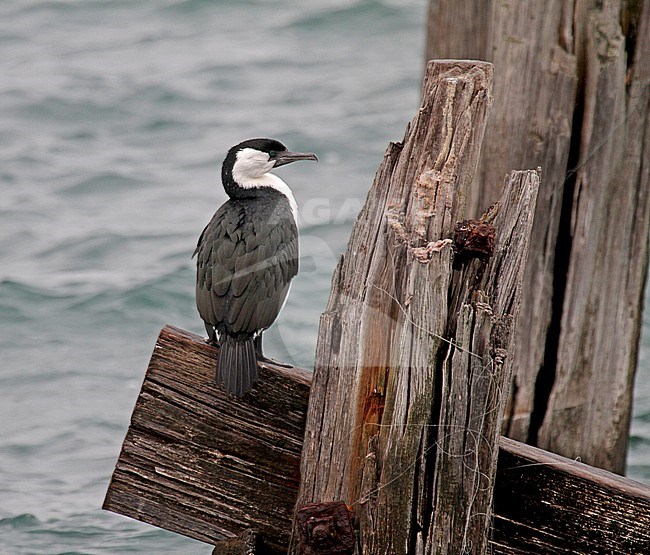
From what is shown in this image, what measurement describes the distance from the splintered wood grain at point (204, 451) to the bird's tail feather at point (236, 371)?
0.03 metres

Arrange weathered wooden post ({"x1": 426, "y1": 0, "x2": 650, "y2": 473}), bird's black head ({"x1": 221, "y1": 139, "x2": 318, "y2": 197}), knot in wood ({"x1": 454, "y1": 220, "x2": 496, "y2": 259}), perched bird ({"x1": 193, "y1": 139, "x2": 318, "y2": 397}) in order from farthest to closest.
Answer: bird's black head ({"x1": 221, "y1": 139, "x2": 318, "y2": 197}) < weathered wooden post ({"x1": 426, "y1": 0, "x2": 650, "y2": 473}) < perched bird ({"x1": 193, "y1": 139, "x2": 318, "y2": 397}) < knot in wood ({"x1": 454, "y1": 220, "x2": 496, "y2": 259})

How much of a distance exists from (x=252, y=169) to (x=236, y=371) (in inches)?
70.7

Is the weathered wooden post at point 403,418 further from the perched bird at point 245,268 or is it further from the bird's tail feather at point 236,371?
the perched bird at point 245,268

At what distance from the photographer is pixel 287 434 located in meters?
3.13

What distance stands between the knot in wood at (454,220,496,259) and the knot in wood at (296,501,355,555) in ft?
2.55

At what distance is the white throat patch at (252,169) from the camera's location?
4676mm

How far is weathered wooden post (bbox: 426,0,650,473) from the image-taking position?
4.03 m

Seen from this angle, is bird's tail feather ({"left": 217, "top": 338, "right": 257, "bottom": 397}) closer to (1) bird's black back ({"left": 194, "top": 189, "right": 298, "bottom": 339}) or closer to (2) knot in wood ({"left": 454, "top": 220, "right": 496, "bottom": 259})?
(1) bird's black back ({"left": 194, "top": 189, "right": 298, "bottom": 339})

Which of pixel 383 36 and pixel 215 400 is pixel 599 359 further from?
pixel 383 36

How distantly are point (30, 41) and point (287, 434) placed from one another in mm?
9570

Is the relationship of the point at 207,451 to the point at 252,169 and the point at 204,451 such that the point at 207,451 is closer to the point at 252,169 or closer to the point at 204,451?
the point at 204,451

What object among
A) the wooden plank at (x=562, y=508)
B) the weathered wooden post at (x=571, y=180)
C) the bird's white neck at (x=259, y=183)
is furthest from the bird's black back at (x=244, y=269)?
the wooden plank at (x=562, y=508)

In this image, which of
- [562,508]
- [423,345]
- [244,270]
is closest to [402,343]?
[423,345]

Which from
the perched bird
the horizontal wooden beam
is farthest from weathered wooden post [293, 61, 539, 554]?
the perched bird
